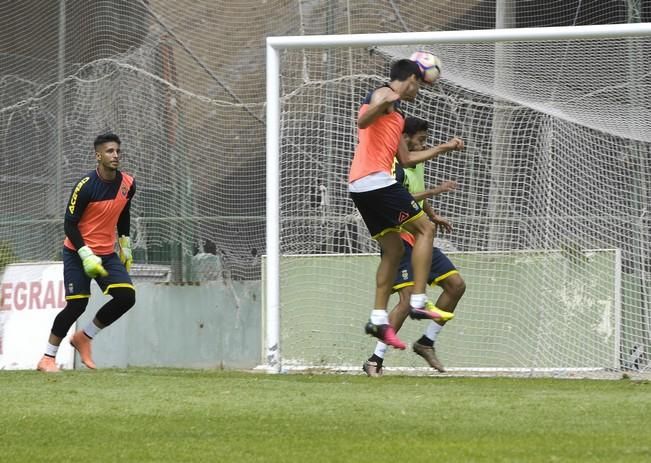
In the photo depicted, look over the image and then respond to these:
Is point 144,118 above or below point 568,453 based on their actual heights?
above

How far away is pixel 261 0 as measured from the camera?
16.2 metres

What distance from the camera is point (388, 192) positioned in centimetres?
837

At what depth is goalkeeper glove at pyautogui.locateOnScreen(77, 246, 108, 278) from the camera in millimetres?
9625

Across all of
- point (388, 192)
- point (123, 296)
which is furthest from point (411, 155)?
point (123, 296)

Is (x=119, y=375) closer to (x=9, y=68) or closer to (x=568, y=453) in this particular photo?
(x=568, y=453)

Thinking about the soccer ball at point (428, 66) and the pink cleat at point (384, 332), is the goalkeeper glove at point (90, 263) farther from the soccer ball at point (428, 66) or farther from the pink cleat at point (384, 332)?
the soccer ball at point (428, 66)

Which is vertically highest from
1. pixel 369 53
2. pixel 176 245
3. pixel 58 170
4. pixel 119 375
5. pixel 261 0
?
pixel 261 0

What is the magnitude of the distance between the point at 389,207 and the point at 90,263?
2653 mm

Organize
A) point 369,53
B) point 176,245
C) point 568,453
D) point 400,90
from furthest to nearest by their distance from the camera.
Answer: point 176,245
point 369,53
point 400,90
point 568,453

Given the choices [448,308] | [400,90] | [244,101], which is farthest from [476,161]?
[244,101]

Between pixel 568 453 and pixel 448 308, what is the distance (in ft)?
15.6

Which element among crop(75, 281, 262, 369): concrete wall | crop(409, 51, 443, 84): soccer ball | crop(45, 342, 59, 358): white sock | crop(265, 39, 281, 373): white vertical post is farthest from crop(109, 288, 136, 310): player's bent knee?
crop(409, 51, 443, 84): soccer ball

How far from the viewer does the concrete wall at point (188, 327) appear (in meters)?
12.9

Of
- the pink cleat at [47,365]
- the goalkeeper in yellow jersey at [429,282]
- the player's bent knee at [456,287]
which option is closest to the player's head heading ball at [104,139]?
the pink cleat at [47,365]
